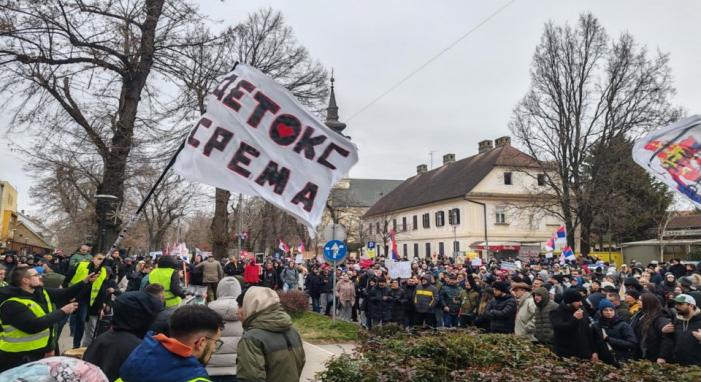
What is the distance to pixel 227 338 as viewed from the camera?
617 cm

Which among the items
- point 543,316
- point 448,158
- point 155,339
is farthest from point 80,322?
point 448,158

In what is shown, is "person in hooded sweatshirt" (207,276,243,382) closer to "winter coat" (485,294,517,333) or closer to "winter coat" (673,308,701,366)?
"winter coat" (485,294,517,333)

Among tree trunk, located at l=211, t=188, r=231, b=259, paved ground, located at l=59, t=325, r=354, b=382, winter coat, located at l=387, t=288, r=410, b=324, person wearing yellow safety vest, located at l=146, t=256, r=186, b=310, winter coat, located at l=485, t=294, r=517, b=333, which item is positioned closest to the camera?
person wearing yellow safety vest, located at l=146, t=256, r=186, b=310

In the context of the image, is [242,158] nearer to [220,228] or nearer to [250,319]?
[250,319]

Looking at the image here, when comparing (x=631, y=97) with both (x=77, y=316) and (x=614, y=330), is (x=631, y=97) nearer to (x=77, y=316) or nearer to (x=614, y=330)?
→ (x=614, y=330)

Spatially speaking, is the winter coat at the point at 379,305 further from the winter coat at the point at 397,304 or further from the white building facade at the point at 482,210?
the white building facade at the point at 482,210

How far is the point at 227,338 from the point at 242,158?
2.15 m

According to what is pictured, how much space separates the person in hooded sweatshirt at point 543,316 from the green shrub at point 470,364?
955 mm

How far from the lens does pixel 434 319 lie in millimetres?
14445

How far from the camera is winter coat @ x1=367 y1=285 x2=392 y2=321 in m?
14.6

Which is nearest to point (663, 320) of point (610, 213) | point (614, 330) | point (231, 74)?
point (614, 330)

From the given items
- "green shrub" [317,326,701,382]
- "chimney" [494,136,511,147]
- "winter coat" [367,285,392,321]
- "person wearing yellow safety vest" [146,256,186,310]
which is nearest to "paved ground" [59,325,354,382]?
"winter coat" [367,285,392,321]

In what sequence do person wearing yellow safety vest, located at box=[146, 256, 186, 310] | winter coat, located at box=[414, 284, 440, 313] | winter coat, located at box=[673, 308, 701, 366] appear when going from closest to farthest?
winter coat, located at box=[673, 308, 701, 366], person wearing yellow safety vest, located at box=[146, 256, 186, 310], winter coat, located at box=[414, 284, 440, 313]

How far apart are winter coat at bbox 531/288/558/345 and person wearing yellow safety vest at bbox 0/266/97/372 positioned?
19.6ft
